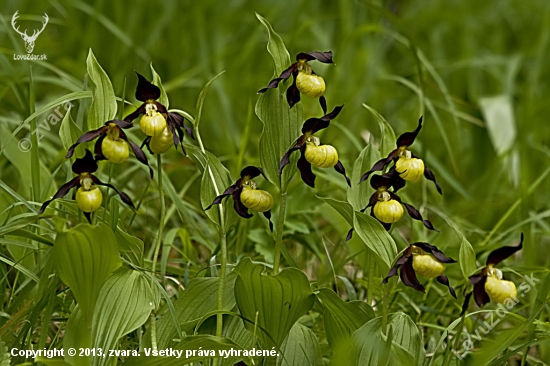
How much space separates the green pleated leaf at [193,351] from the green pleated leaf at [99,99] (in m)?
0.48

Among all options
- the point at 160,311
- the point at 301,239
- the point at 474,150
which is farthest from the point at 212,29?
the point at 160,311

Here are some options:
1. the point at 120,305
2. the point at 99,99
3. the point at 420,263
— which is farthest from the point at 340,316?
the point at 99,99

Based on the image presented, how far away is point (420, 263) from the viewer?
1192 mm

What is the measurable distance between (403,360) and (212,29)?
277 cm

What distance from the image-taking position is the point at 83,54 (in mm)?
3246

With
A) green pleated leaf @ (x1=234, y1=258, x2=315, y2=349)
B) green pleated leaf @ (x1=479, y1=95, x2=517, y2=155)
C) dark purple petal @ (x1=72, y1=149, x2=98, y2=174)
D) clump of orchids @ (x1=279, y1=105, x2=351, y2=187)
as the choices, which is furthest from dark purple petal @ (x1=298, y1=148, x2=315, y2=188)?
green pleated leaf @ (x1=479, y1=95, x2=517, y2=155)

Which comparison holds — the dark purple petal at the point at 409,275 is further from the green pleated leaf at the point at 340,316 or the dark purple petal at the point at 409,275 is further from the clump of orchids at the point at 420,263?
the green pleated leaf at the point at 340,316

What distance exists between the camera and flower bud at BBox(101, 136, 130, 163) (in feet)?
3.88

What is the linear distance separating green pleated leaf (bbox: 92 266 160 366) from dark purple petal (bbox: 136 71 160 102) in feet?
1.16

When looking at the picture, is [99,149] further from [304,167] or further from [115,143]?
[304,167]

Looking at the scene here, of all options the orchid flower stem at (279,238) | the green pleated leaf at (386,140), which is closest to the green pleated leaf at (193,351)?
the orchid flower stem at (279,238)

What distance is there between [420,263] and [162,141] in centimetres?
57

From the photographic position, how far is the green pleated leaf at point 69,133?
4.28 ft

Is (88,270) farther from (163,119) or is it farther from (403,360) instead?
(403,360)
